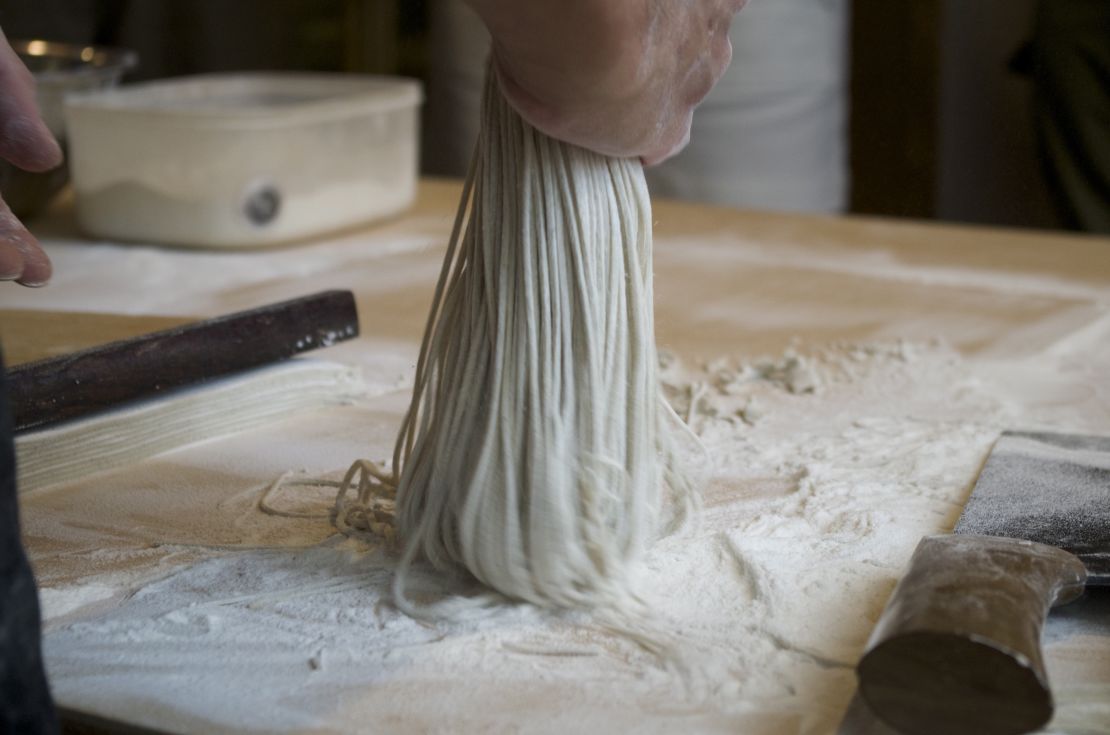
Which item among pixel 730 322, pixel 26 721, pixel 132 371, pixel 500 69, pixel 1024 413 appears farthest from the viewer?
pixel 730 322

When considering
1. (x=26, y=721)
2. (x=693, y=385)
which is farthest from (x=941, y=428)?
(x=26, y=721)

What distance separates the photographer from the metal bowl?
5.62 feet

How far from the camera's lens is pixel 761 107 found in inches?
91.0

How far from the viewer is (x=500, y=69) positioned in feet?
2.24

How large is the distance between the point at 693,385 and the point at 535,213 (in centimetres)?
50

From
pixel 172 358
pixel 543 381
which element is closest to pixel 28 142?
pixel 172 358

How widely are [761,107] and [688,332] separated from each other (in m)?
1.06

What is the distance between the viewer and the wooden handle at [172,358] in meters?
0.94

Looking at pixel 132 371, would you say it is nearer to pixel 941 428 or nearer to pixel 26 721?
pixel 26 721

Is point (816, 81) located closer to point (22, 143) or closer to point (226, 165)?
point (226, 165)

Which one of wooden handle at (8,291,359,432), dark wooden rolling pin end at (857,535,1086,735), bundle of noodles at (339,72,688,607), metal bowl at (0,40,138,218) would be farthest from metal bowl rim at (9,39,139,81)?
A: dark wooden rolling pin end at (857,535,1086,735)

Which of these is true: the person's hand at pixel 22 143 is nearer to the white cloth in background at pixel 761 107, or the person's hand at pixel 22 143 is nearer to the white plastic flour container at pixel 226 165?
the white plastic flour container at pixel 226 165

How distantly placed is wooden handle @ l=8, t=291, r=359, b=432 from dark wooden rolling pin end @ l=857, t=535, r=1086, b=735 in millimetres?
635

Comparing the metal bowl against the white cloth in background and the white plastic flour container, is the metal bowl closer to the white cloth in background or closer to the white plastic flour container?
the white plastic flour container
